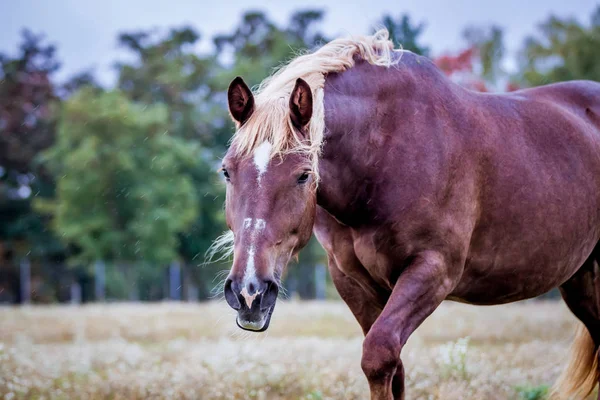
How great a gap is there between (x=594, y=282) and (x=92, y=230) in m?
32.2

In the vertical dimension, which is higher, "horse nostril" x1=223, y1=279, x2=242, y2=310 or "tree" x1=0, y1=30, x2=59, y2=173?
Answer: "tree" x1=0, y1=30, x2=59, y2=173

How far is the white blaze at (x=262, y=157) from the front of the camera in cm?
388

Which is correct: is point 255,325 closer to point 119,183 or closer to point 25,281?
point 25,281

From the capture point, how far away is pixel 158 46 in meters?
43.6

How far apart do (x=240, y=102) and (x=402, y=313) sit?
146cm

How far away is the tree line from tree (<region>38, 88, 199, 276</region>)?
0.21ft

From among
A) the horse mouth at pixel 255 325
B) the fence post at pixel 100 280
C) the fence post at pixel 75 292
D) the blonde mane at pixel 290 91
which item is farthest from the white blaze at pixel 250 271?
the fence post at pixel 75 292

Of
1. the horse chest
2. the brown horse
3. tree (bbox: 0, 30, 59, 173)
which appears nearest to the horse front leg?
the brown horse

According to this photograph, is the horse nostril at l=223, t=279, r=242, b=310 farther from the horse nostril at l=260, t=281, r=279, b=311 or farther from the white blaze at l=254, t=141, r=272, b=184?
the white blaze at l=254, t=141, r=272, b=184

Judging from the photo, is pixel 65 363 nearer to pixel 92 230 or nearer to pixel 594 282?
pixel 594 282

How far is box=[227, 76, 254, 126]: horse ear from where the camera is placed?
411 cm

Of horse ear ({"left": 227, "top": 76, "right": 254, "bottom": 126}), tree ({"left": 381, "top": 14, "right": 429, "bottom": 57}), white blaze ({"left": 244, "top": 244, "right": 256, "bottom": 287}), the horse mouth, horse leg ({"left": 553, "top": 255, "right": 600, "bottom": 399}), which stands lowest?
horse leg ({"left": 553, "top": 255, "right": 600, "bottom": 399})

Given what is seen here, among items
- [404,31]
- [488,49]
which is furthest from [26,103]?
[404,31]

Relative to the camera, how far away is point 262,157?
3.90 meters
